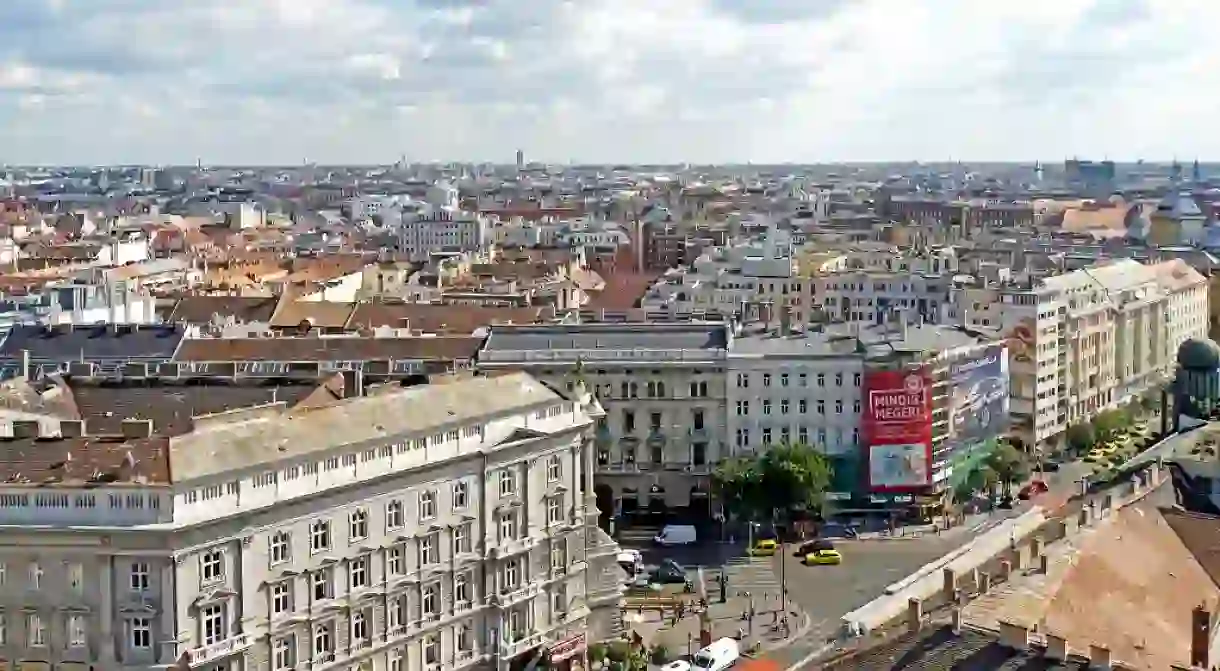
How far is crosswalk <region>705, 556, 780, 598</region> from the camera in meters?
79.0

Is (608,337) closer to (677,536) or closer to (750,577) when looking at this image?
(677,536)

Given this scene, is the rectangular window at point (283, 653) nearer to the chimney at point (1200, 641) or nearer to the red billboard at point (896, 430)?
the chimney at point (1200, 641)

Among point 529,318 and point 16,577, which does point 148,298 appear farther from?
point 16,577

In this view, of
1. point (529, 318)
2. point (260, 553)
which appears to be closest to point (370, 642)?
point (260, 553)

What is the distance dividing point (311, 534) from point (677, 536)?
37123mm

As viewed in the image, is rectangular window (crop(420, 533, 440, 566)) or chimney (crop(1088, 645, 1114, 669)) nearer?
chimney (crop(1088, 645, 1114, 669))

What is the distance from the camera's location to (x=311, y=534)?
54.1 metres

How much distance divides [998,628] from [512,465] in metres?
22.8

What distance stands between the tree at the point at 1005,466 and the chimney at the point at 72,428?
187 feet

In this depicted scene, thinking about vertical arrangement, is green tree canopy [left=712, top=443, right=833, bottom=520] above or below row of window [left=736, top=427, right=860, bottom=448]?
below

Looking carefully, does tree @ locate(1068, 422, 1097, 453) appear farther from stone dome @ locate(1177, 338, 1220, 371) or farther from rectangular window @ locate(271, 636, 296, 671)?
rectangular window @ locate(271, 636, 296, 671)

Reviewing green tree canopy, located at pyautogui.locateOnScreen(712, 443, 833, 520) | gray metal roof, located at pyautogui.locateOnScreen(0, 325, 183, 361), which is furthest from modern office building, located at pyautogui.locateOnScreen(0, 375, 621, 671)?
gray metal roof, located at pyautogui.locateOnScreen(0, 325, 183, 361)

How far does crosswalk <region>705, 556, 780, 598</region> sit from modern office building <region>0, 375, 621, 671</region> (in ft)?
38.3

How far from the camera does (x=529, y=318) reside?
116 meters
